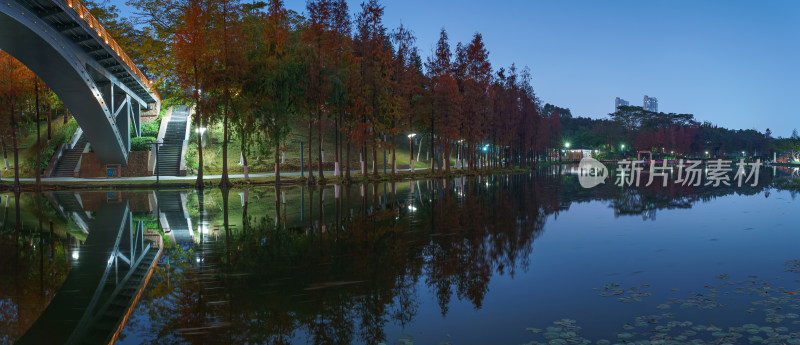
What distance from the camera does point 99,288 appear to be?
8.60 m

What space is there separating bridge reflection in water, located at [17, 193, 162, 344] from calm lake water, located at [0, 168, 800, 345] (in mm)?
83

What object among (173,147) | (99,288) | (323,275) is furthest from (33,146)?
(323,275)

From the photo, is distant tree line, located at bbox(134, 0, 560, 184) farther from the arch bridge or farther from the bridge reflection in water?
the bridge reflection in water

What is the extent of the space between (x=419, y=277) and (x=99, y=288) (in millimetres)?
5441

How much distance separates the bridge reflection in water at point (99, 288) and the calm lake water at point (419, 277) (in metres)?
0.08

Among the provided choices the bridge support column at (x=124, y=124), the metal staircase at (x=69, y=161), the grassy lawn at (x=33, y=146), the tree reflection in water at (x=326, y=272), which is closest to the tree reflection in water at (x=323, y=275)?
the tree reflection in water at (x=326, y=272)

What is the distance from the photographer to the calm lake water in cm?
652

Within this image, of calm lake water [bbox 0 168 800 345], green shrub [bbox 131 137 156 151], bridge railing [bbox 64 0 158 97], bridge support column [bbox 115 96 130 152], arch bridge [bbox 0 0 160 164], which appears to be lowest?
calm lake water [bbox 0 168 800 345]

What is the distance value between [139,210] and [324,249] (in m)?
12.0

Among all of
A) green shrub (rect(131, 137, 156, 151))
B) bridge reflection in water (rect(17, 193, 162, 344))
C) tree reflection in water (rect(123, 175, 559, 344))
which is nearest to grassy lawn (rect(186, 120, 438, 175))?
green shrub (rect(131, 137, 156, 151))

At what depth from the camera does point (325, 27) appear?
34562 millimetres

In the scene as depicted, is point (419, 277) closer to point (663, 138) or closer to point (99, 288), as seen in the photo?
point (99, 288)

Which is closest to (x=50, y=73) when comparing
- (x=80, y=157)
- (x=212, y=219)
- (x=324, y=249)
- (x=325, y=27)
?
(x=80, y=157)

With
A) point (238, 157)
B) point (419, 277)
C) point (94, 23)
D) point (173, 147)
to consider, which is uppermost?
point (94, 23)
